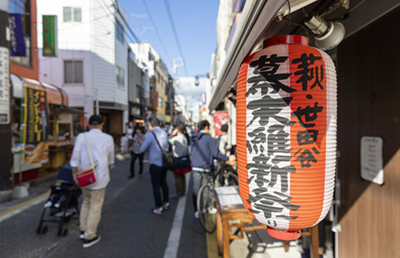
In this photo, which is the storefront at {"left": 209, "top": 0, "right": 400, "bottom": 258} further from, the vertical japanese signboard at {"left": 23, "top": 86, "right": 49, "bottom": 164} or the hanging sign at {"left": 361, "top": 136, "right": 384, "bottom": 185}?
the vertical japanese signboard at {"left": 23, "top": 86, "right": 49, "bottom": 164}

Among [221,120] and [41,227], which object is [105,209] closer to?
[41,227]

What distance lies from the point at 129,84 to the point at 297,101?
23253mm

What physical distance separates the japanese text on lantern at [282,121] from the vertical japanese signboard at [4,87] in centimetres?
691

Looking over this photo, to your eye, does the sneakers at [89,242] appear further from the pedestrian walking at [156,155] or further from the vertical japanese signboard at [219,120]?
the vertical japanese signboard at [219,120]

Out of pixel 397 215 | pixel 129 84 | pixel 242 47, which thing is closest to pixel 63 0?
pixel 129 84

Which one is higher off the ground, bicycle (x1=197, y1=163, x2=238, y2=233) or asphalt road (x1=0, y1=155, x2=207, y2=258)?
bicycle (x1=197, y1=163, x2=238, y2=233)

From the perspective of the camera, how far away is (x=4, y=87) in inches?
229

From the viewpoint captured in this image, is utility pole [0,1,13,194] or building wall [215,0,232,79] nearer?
utility pole [0,1,13,194]

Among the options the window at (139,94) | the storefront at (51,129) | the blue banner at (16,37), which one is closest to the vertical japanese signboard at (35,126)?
the storefront at (51,129)

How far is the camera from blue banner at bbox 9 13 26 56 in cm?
845

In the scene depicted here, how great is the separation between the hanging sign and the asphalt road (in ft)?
8.56

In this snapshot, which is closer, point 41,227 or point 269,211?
point 269,211

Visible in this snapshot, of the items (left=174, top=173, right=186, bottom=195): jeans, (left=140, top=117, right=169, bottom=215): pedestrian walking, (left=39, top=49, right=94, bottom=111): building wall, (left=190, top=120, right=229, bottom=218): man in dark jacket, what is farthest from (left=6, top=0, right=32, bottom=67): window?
(left=190, top=120, right=229, bottom=218): man in dark jacket

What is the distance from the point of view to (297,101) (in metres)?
1.50
